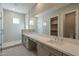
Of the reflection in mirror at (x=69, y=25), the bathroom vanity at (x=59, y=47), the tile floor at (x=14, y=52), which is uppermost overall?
the reflection in mirror at (x=69, y=25)

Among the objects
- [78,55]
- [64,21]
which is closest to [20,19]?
[64,21]

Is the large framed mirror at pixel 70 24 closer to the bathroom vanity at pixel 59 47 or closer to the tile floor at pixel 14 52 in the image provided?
the bathroom vanity at pixel 59 47

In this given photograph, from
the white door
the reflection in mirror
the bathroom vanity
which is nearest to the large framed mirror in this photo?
the reflection in mirror

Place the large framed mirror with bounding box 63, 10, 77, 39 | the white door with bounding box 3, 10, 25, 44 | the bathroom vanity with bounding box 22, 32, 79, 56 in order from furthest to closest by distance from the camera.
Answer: the white door with bounding box 3, 10, 25, 44
the large framed mirror with bounding box 63, 10, 77, 39
the bathroom vanity with bounding box 22, 32, 79, 56

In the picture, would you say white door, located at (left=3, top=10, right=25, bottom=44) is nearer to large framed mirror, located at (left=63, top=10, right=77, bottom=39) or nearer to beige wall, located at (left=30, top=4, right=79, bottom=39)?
beige wall, located at (left=30, top=4, right=79, bottom=39)

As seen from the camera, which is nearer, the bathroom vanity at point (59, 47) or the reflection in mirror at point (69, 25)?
the bathroom vanity at point (59, 47)

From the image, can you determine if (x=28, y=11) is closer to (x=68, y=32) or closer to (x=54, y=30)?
(x=54, y=30)

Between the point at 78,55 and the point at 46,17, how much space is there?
132 centimetres

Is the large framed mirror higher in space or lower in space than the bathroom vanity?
higher

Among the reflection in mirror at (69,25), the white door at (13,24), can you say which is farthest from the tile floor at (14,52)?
the reflection in mirror at (69,25)

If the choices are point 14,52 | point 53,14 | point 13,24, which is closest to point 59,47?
point 53,14

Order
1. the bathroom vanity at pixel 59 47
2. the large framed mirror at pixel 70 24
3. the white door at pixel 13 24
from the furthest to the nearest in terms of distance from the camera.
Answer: the white door at pixel 13 24
the large framed mirror at pixel 70 24
the bathroom vanity at pixel 59 47

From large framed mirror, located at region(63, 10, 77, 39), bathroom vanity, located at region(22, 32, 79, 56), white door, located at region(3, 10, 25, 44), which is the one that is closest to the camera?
bathroom vanity, located at region(22, 32, 79, 56)

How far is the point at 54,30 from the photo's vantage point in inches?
80.2
